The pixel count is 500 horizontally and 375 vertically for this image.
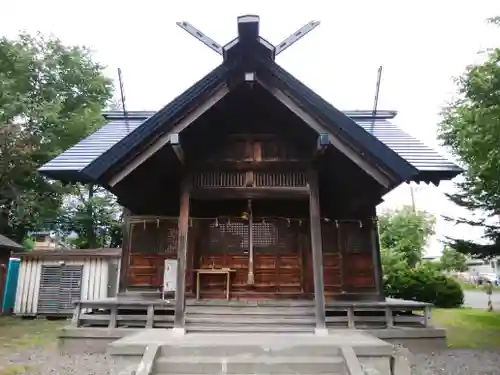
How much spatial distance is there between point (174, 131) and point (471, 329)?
9.76 meters

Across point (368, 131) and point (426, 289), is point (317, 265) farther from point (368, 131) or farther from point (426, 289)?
point (426, 289)

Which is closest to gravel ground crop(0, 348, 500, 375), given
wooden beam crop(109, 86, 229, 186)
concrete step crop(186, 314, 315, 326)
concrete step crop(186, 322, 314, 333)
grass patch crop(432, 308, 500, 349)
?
grass patch crop(432, 308, 500, 349)

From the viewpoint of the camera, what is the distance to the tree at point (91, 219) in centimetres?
2358

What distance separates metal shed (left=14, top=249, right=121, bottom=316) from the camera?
47.2 ft

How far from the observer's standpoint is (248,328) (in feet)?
22.9

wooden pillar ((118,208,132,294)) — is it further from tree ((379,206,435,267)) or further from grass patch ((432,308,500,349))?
tree ((379,206,435,267))

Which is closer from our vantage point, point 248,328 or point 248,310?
point 248,328

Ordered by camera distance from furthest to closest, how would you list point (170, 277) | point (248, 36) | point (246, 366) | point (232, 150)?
1. point (170, 277)
2. point (232, 150)
3. point (248, 36)
4. point (246, 366)

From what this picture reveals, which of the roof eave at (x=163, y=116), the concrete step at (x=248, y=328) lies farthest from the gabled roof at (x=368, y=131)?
the concrete step at (x=248, y=328)

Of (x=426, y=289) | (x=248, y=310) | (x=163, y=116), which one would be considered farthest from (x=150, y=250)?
(x=426, y=289)

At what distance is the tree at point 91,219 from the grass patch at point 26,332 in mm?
9932

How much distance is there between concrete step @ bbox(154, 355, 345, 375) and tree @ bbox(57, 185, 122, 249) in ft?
66.0

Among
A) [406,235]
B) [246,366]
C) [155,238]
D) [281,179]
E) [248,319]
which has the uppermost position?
[406,235]

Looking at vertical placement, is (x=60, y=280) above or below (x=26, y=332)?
above
